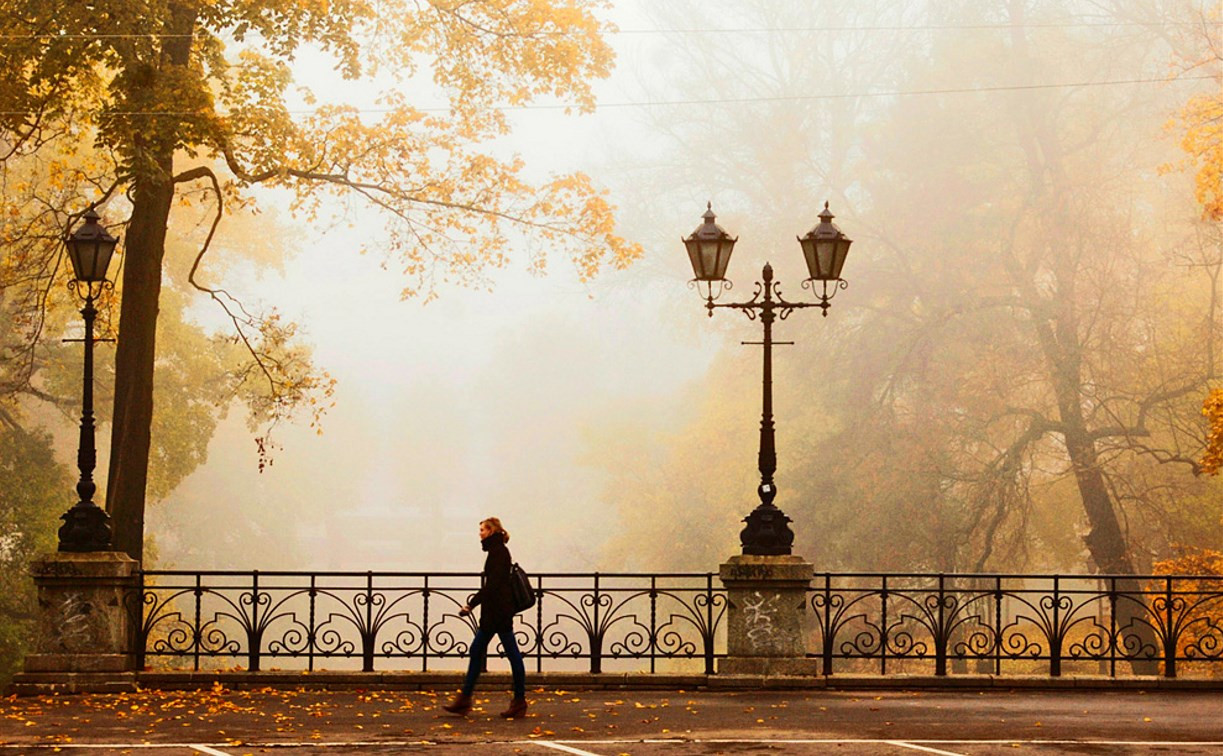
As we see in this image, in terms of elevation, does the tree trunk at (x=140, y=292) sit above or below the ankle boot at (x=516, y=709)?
above

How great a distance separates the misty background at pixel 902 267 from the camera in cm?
3469

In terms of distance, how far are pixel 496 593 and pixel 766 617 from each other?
3766 mm

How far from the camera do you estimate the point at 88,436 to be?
1731cm

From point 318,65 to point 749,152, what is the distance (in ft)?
371

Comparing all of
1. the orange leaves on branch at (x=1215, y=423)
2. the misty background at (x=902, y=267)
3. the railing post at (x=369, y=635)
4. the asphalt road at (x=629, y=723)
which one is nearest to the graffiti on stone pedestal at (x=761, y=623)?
the asphalt road at (x=629, y=723)

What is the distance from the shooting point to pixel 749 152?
45.9 meters

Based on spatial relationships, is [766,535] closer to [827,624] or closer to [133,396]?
[827,624]

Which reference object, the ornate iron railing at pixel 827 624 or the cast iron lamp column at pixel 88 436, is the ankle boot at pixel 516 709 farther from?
the cast iron lamp column at pixel 88 436

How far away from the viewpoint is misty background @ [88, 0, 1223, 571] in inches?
1366

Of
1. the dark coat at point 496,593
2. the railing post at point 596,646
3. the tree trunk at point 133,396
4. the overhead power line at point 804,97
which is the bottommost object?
the railing post at point 596,646

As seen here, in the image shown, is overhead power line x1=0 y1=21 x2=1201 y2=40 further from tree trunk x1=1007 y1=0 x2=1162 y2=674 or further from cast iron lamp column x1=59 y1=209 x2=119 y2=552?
cast iron lamp column x1=59 y1=209 x2=119 y2=552

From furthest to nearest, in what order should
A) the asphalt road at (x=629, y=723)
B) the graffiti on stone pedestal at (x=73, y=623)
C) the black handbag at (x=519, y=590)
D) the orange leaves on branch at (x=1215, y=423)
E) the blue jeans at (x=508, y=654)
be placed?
the orange leaves on branch at (x=1215, y=423), the graffiti on stone pedestal at (x=73, y=623), the black handbag at (x=519, y=590), the blue jeans at (x=508, y=654), the asphalt road at (x=629, y=723)

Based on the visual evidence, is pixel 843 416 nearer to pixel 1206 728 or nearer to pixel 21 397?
pixel 21 397

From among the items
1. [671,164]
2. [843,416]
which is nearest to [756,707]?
[843,416]
